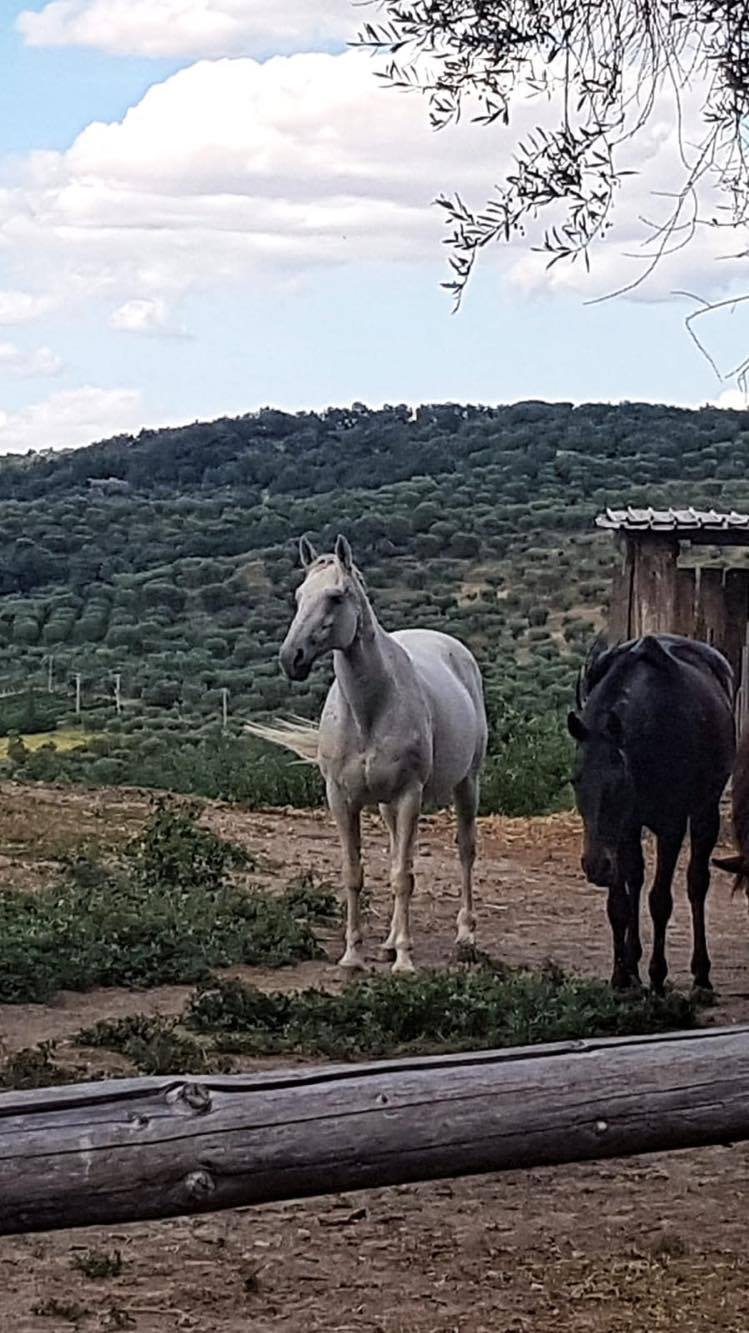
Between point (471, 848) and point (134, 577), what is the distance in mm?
19589

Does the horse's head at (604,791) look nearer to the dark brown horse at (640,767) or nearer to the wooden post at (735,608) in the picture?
the dark brown horse at (640,767)

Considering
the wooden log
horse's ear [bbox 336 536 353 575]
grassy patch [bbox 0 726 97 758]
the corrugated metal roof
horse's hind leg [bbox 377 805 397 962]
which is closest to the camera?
the wooden log

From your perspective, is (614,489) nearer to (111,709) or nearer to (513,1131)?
(111,709)

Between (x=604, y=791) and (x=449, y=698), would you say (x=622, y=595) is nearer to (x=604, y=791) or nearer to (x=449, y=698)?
(x=449, y=698)

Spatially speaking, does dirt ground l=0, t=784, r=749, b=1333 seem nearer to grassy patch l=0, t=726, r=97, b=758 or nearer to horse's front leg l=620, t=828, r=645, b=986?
horse's front leg l=620, t=828, r=645, b=986

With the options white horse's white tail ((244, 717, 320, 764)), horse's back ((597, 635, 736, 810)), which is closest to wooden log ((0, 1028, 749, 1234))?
horse's back ((597, 635, 736, 810))

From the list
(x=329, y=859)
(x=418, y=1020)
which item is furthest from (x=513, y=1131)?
(x=329, y=859)

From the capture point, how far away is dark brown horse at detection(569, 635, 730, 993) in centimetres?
765

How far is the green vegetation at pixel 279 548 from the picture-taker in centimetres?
2288

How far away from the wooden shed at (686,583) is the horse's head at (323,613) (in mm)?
5324

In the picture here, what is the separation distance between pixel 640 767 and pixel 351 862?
183 centimetres

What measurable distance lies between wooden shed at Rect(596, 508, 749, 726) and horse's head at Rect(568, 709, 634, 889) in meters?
5.70

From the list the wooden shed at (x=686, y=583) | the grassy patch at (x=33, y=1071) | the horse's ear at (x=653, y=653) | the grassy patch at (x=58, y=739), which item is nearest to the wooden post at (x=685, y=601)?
the wooden shed at (x=686, y=583)

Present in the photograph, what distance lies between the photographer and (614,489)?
1172 inches
